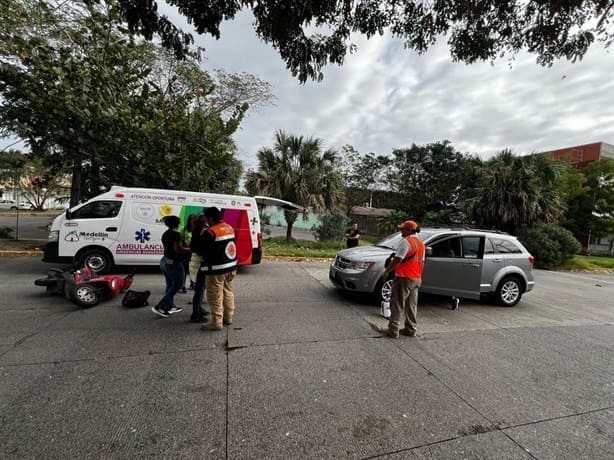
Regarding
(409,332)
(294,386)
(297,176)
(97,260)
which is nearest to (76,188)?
(97,260)

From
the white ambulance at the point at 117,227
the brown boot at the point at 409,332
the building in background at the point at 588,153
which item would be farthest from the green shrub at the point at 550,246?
the building in background at the point at 588,153

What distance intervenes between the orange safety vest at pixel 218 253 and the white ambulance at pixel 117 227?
12.4ft

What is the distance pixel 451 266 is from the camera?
17.7ft

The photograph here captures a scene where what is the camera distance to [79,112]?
303 inches

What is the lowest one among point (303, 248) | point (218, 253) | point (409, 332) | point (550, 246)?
point (409, 332)

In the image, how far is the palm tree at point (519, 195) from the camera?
44.3 feet

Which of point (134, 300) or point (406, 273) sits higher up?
point (406, 273)

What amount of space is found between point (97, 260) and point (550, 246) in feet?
55.7

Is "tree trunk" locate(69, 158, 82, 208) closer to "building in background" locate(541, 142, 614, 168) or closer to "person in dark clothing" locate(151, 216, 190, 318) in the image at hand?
"person in dark clothing" locate(151, 216, 190, 318)

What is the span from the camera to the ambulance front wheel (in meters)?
6.51

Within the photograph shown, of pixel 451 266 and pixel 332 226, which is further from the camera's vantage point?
pixel 332 226

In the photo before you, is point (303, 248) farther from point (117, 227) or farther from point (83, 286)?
point (83, 286)

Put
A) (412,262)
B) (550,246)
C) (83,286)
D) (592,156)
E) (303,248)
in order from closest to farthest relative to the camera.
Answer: (412,262), (83,286), (550,246), (303,248), (592,156)

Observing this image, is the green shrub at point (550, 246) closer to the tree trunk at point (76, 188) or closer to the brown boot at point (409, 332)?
the brown boot at point (409, 332)
